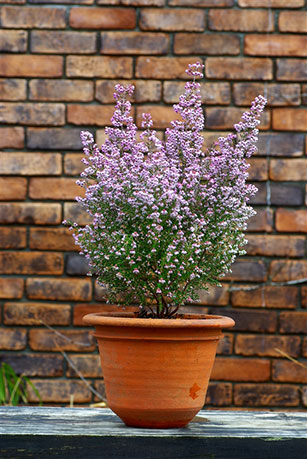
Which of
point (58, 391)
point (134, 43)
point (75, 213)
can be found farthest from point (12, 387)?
point (134, 43)

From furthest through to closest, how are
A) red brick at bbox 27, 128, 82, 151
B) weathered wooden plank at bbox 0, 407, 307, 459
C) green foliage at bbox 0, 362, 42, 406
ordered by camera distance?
red brick at bbox 27, 128, 82, 151 < green foliage at bbox 0, 362, 42, 406 < weathered wooden plank at bbox 0, 407, 307, 459

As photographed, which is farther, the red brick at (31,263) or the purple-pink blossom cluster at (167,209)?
the red brick at (31,263)

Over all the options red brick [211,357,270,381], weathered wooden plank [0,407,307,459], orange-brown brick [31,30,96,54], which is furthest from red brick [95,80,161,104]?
weathered wooden plank [0,407,307,459]

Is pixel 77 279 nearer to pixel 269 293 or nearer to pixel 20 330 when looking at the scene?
pixel 20 330

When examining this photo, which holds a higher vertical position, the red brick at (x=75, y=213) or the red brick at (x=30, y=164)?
the red brick at (x=30, y=164)

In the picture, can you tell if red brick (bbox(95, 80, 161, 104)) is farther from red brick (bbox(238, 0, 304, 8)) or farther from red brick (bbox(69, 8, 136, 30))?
red brick (bbox(238, 0, 304, 8))

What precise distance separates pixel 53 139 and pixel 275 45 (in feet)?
2.63

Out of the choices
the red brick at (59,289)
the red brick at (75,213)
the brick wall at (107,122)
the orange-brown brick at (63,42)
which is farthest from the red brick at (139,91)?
the red brick at (59,289)

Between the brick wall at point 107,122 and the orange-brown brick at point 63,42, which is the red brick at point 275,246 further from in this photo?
the orange-brown brick at point 63,42

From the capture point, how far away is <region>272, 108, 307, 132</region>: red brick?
2.10 m

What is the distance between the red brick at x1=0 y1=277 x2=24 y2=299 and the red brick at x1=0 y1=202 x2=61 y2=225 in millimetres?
193

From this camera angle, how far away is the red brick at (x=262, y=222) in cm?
206

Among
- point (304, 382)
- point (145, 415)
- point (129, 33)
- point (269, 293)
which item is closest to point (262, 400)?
point (304, 382)

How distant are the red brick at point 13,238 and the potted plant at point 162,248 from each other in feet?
2.77
